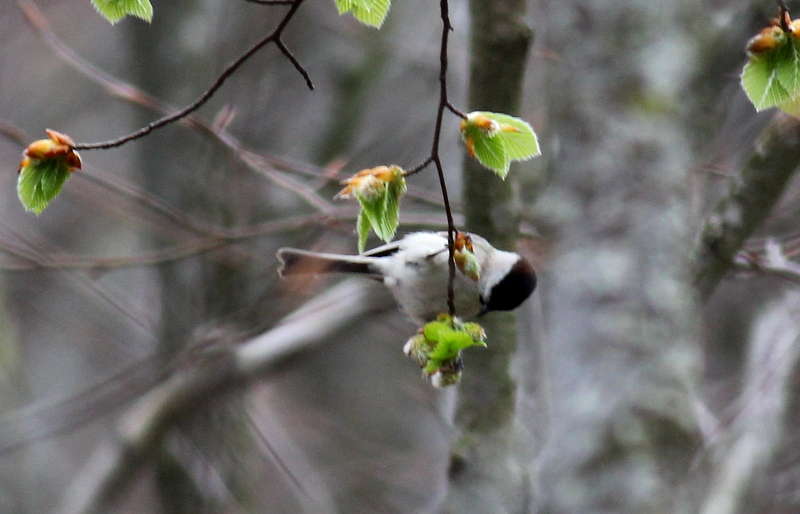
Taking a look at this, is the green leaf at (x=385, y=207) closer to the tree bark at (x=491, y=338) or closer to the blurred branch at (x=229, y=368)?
the tree bark at (x=491, y=338)

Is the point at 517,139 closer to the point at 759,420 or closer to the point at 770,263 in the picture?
the point at 770,263

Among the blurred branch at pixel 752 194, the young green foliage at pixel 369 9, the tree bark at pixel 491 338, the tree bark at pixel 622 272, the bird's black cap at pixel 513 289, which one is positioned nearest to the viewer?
the young green foliage at pixel 369 9

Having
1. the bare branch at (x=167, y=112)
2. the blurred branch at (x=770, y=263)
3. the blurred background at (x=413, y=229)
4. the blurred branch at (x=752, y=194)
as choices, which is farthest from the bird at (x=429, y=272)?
the blurred branch at (x=770, y=263)

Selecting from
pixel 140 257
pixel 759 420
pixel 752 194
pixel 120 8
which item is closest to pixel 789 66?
pixel 120 8

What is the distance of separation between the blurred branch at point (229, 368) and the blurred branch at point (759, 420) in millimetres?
2064

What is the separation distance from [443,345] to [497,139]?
389mm

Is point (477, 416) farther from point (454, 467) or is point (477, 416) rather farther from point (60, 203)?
point (60, 203)

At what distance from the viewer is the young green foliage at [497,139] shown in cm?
156

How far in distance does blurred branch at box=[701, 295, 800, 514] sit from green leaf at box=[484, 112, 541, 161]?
3.39 metres

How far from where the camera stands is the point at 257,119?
6105 millimetres

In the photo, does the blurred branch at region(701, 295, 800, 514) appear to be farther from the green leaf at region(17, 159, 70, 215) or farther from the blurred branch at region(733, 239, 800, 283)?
the green leaf at region(17, 159, 70, 215)

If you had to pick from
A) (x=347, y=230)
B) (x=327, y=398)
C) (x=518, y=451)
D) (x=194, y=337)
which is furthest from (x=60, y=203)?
(x=518, y=451)

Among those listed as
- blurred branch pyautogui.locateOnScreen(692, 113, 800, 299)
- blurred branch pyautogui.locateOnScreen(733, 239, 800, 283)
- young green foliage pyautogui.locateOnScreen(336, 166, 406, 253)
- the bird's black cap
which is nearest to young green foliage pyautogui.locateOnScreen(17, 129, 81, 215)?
young green foliage pyautogui.locateOnScreen(336, 166, 406, 253)

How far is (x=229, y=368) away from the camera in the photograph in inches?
170
